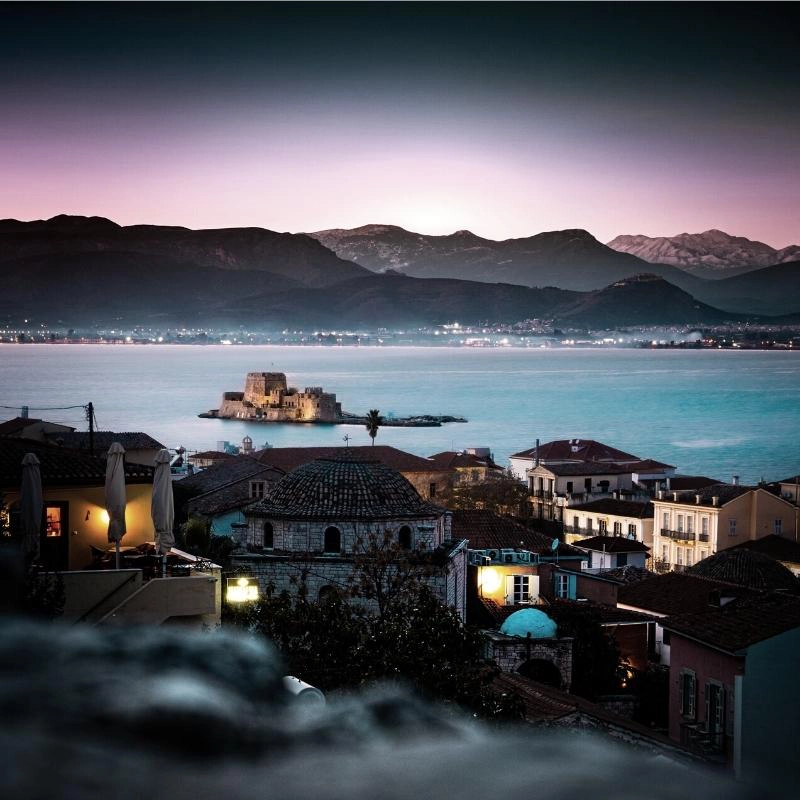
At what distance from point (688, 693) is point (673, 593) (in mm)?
11149

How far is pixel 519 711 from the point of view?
14.9 meters

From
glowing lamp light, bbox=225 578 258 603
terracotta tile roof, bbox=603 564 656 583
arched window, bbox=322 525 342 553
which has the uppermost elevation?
glowing lamp light, bbox=225 578 258 603

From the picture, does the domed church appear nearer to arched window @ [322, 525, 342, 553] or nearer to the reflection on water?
arched window @ [322, 525, 342, 553]

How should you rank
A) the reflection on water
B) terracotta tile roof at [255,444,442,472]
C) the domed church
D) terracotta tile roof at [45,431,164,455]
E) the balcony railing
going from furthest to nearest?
terracotta tile roof at [255,444,442,472]
the balcony railing
terracotta tile roof at [45,431,164,455]
the domed church
the reflection on water

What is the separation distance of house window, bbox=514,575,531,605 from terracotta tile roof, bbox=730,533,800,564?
18.7m

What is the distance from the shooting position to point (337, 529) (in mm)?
25688

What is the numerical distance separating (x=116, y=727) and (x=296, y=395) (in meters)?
185

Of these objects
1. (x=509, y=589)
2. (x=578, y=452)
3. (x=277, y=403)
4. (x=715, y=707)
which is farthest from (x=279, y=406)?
(x=715, y=707)

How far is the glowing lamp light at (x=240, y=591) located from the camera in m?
18.5

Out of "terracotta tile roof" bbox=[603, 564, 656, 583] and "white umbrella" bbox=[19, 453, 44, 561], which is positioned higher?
"white umbrella" bbox=[19, 453, 44, 561]

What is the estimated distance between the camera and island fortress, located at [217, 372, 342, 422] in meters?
185

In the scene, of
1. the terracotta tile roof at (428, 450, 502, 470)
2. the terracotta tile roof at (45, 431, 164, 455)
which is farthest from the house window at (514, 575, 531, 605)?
the terracotta tile roof at (428, 450, 502, 470)

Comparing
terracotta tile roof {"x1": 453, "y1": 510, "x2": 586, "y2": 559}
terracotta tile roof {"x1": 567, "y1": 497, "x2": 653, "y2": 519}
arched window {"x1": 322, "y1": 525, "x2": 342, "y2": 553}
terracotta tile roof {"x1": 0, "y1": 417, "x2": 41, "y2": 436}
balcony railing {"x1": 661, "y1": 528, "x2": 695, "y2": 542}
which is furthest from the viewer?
terracotta tile roof {"x1": 567, "y1": 497, "x2": 653, "y2": 519}

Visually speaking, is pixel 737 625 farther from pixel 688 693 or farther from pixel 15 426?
pixel 15 426
